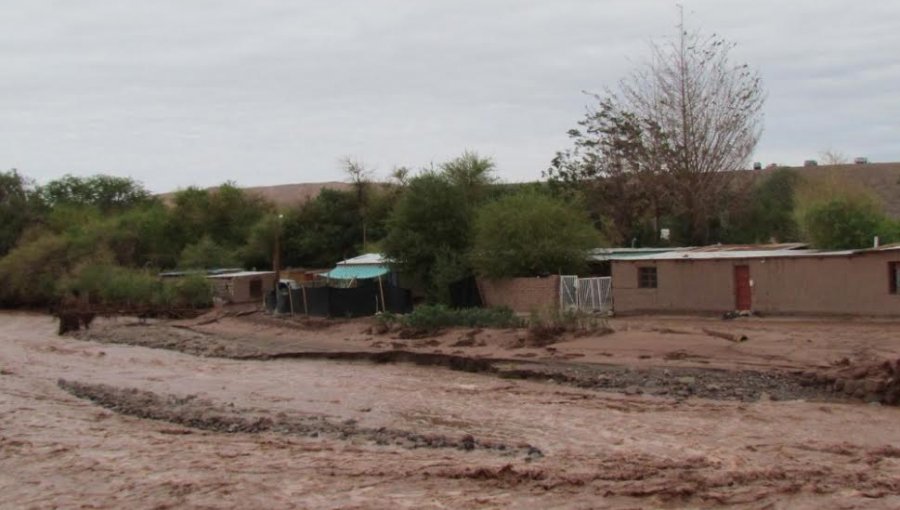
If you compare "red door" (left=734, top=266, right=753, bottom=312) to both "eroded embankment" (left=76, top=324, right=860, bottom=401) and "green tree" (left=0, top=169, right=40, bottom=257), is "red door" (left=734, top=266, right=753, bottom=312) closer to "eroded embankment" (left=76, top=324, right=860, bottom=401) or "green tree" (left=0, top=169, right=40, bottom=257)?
"eroded embankment" (left=76, top=324, right=860, bottom=401)

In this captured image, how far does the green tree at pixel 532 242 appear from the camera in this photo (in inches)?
1341

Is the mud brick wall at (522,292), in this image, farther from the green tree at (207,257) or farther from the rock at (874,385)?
the green tree at (207,257)

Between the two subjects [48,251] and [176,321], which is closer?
[176,321]

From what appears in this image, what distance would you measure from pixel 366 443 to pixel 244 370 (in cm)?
1309

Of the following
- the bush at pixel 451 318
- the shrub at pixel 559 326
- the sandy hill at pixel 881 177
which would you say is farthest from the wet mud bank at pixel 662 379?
the sandy hill at pixel 881 177

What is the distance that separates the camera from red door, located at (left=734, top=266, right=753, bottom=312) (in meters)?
29.7

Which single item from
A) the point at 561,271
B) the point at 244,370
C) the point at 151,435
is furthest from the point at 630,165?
the point at 151,435

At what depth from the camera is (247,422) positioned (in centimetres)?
1805

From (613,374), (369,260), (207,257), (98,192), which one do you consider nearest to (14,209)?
(98,192)

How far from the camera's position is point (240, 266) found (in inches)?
2283

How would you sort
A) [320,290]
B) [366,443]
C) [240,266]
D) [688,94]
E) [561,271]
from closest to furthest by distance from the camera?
[366,443] < [561,271] < [320,290] < [688,94] < [240,266]

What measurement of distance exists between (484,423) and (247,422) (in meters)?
4.49

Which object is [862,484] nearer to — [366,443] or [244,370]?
[366,443]

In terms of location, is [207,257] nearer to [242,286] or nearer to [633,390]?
[242,286]
